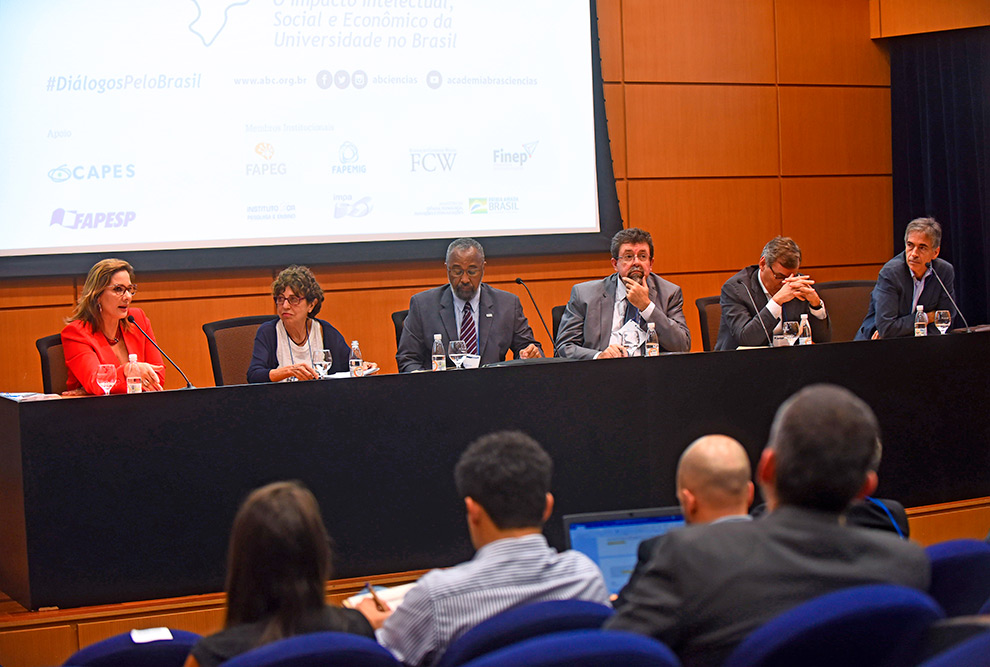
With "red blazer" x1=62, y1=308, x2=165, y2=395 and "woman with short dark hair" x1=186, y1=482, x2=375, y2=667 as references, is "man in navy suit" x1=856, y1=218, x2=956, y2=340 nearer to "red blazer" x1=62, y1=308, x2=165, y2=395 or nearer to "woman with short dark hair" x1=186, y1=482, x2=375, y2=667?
"red blazer" x1=62, y1=308, x2=165, y2=395

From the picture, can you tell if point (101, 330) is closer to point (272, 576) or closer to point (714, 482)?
point (272, 576)

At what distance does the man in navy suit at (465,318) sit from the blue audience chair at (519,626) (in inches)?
107

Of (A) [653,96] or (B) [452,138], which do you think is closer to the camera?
(B) [452,138]

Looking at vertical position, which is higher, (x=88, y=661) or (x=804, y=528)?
(x=804, y=528)

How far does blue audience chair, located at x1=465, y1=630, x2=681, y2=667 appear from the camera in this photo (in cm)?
115

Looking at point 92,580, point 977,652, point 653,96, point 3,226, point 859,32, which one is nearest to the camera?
point 977,652

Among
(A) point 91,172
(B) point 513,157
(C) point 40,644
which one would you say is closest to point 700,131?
(B) point 513,157

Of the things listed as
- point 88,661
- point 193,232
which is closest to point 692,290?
point 193,232

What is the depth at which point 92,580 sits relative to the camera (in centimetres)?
271

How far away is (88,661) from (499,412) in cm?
160

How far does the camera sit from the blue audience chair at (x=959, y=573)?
5.45 feet

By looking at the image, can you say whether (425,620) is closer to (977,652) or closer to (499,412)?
(977,652)

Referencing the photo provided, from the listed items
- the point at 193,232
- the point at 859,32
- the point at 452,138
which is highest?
the point at 859,32

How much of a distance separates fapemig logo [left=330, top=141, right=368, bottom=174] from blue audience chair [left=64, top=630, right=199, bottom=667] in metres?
3.72
